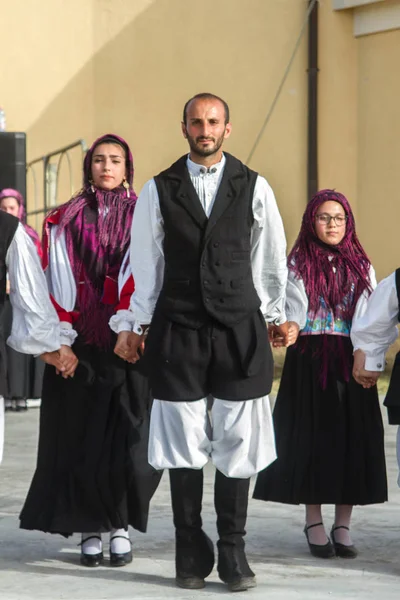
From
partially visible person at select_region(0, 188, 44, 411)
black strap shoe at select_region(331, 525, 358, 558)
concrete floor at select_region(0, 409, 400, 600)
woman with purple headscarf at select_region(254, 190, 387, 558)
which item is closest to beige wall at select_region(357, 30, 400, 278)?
partially visible person at select_region(0, 188, 44, 411)

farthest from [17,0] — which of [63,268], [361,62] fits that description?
[63,268]

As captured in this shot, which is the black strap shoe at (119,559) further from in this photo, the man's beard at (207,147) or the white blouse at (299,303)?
the man's beard at (207,147)

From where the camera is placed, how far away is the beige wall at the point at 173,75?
13414mm

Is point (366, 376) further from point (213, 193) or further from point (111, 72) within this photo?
point (111, 72)

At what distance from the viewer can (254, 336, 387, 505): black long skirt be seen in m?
5.37

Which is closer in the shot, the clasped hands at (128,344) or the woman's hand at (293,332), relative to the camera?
the clasped hands at (128,344)

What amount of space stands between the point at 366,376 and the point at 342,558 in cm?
73

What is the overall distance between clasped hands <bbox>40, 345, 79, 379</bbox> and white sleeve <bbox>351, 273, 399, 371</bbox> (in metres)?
1.07

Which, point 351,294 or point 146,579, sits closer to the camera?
point 146,579

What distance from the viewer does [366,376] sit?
5.16 metres

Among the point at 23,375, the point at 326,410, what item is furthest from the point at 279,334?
the point at 23,375

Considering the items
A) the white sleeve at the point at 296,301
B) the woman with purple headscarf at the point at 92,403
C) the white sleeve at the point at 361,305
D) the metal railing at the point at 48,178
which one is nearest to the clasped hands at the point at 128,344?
the woman with purple headscarf at the point at 92,403

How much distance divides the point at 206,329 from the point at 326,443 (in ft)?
3.15

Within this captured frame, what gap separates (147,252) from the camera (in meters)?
4.79
